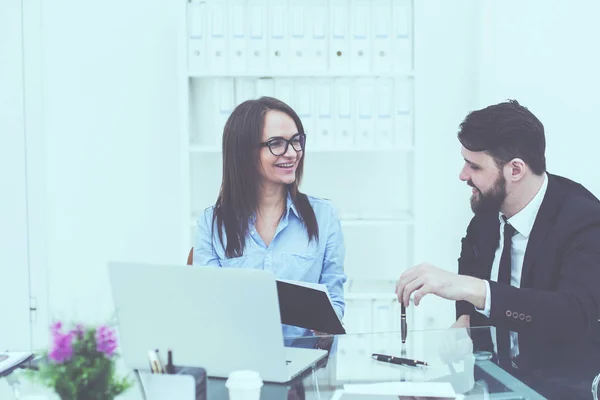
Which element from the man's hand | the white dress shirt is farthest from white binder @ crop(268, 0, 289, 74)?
the man's hand

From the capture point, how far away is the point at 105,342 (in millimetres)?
1044

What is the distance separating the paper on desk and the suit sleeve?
40 centimetres

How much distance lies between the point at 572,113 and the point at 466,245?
134 cm

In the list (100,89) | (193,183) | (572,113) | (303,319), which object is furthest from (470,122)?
(100,89)

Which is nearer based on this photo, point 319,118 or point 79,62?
point 319,118

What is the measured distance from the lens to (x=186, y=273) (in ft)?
4.31

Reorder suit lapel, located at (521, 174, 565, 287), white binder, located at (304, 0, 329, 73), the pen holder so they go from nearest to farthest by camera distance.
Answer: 1. the pen holder
2. suit lapel, located at (521, 174, 565, 287)
3. white binder, located at (304, 0, 329, 73)

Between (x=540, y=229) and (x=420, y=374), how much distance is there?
675mm

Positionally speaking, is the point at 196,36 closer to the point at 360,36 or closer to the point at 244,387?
the point at 360,36

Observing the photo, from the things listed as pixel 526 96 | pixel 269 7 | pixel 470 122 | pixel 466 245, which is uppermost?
pixel 269 7

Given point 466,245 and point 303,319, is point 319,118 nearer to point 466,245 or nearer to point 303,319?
point 466,245

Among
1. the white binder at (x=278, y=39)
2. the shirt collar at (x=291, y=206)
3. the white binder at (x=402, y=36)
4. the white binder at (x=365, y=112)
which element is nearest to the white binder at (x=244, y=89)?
the white binder at (x=278, y=39)

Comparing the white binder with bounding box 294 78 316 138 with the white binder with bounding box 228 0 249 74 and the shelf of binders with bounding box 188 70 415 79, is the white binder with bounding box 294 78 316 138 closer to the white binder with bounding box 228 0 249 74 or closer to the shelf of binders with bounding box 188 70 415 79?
the shelf of binders with bounding box 188 70 415 79

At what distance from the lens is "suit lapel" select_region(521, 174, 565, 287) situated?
76.3 inches
